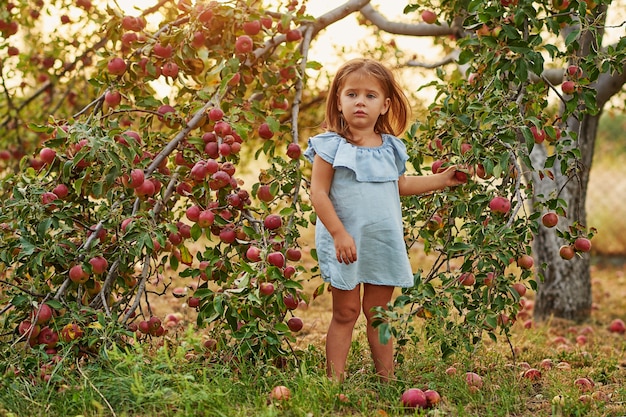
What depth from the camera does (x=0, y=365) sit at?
241cm

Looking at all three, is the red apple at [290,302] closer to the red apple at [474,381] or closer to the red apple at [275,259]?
the red apple at [275,259]

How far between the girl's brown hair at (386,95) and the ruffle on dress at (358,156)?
0.08 metres

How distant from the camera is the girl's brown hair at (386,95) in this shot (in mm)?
2455

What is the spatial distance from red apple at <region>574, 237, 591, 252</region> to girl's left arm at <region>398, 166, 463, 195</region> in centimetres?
47

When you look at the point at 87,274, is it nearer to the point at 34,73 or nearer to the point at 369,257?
the point at 369,257

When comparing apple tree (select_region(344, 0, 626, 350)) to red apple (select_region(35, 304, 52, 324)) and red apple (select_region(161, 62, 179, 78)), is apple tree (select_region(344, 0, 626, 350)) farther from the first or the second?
red apple (select_region(35, 304, 52, 324))

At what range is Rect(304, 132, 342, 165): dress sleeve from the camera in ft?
7.84

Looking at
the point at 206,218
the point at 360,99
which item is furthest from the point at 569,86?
the point at 206,218

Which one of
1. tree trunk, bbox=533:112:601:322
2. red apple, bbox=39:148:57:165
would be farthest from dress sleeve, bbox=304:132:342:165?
tree trunk, bbox=533:112:601:322

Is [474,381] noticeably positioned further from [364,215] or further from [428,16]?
[428,16]

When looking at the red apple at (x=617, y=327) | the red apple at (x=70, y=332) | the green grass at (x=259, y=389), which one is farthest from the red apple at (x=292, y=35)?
the red apple at (x=617, y=327)

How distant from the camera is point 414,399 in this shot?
230 centimetres

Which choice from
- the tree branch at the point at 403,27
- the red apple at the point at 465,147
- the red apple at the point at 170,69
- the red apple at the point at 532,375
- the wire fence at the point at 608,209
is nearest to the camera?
the red apple at the point at 465,147

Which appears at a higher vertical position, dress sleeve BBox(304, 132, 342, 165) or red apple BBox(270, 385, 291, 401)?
dress sleeve BBox(304, 132, 342, 165)
